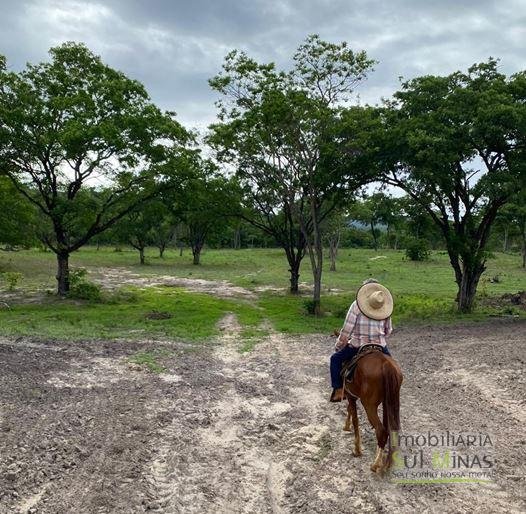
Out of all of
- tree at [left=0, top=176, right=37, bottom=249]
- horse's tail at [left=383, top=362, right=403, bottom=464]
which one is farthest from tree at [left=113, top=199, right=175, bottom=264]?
horse's tail at [left=383, top=362, right=403, bottom=464]

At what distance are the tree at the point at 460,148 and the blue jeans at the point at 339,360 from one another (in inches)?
458

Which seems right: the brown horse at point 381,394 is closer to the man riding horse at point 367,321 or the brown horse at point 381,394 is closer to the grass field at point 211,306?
the man riding horse at point 367,321

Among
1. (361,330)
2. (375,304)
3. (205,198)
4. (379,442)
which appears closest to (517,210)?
(205,198)

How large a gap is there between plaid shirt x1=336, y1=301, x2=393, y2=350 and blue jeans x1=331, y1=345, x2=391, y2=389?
158 mm

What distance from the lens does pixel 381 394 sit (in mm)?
6285

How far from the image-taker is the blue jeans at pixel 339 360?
723 cm

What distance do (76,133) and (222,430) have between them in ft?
55.0

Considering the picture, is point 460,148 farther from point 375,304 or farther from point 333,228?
point 333,228

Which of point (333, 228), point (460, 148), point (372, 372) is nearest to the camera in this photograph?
point (372, 372)

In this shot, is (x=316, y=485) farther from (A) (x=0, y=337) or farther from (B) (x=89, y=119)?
(B) (x=89, y=119)

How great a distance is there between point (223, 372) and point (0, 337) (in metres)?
7.52

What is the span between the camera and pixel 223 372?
11.3 meters

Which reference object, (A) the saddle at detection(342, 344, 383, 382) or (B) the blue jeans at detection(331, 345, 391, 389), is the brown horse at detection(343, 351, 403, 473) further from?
(B) the blue jeans at detection(331, 345, 391, 389)

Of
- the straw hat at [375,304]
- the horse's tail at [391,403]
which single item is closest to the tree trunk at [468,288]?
the straw hat at [375,304]
